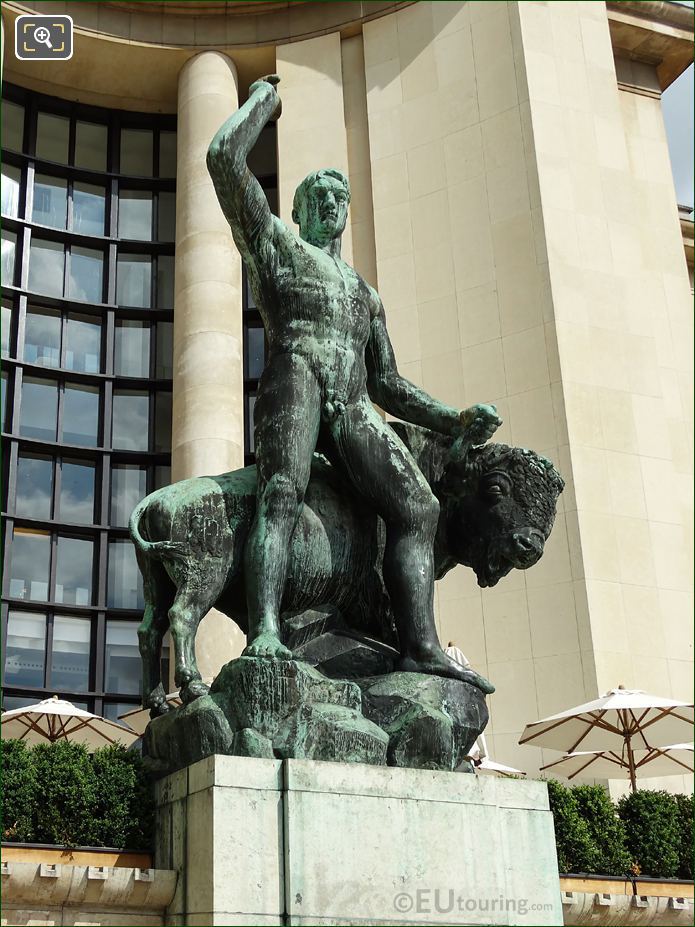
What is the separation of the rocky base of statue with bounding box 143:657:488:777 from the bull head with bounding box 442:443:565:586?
1.00 metres

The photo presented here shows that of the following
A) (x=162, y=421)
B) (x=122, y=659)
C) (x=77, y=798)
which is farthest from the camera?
(x=162, y=421)

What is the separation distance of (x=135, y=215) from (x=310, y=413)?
1033 inches

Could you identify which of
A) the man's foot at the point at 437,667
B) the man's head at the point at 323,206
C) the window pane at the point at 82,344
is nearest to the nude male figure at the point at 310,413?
the man's foot at the point at 437,667

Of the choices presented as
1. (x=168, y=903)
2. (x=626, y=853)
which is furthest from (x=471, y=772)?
(x=626, y=853)

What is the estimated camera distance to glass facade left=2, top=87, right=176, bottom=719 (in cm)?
2609

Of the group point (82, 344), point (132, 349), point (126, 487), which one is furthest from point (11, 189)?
point (126, 487)

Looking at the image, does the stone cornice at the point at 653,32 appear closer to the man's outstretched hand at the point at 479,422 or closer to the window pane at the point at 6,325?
the window pane at the point at 6,325

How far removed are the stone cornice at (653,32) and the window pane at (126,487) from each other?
1624cm

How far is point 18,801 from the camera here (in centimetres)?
658

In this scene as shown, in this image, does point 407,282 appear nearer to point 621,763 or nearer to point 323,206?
point 621,763

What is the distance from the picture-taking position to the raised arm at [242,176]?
21.0 ft

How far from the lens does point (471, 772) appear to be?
5902 mm

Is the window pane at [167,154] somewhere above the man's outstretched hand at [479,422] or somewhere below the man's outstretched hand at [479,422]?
above

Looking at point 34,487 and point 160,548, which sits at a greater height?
point 34,487
